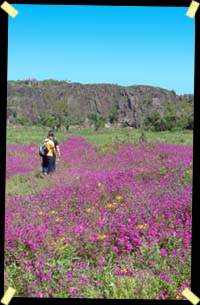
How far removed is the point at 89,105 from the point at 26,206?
466 ft

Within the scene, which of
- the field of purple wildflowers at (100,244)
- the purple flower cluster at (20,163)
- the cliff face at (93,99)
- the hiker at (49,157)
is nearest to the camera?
the field of purple wildflowers at (100,244)

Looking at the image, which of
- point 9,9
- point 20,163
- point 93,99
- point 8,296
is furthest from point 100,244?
point 93,99

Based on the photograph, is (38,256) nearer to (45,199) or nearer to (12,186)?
(45,199)

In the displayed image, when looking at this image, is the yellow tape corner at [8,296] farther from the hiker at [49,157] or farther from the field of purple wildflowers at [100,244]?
the hiker at [49,157]

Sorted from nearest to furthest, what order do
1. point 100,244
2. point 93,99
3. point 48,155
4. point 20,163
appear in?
point 100,244 → point 48,155 → point 20,163 → point 93,99

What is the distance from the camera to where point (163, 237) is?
4051mm

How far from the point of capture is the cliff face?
119m

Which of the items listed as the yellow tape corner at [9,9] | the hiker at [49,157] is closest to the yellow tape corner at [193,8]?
the yellow tape corner at [9,9]

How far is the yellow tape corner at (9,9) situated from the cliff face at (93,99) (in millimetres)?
105404

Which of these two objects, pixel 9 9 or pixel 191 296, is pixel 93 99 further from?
pixel 191 296

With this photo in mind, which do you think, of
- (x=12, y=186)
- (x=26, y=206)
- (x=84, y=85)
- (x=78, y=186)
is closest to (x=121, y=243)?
(x=26, y=206)

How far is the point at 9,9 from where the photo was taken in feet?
8.78

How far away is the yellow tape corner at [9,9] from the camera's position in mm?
2666

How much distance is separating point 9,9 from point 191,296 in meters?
2.37
